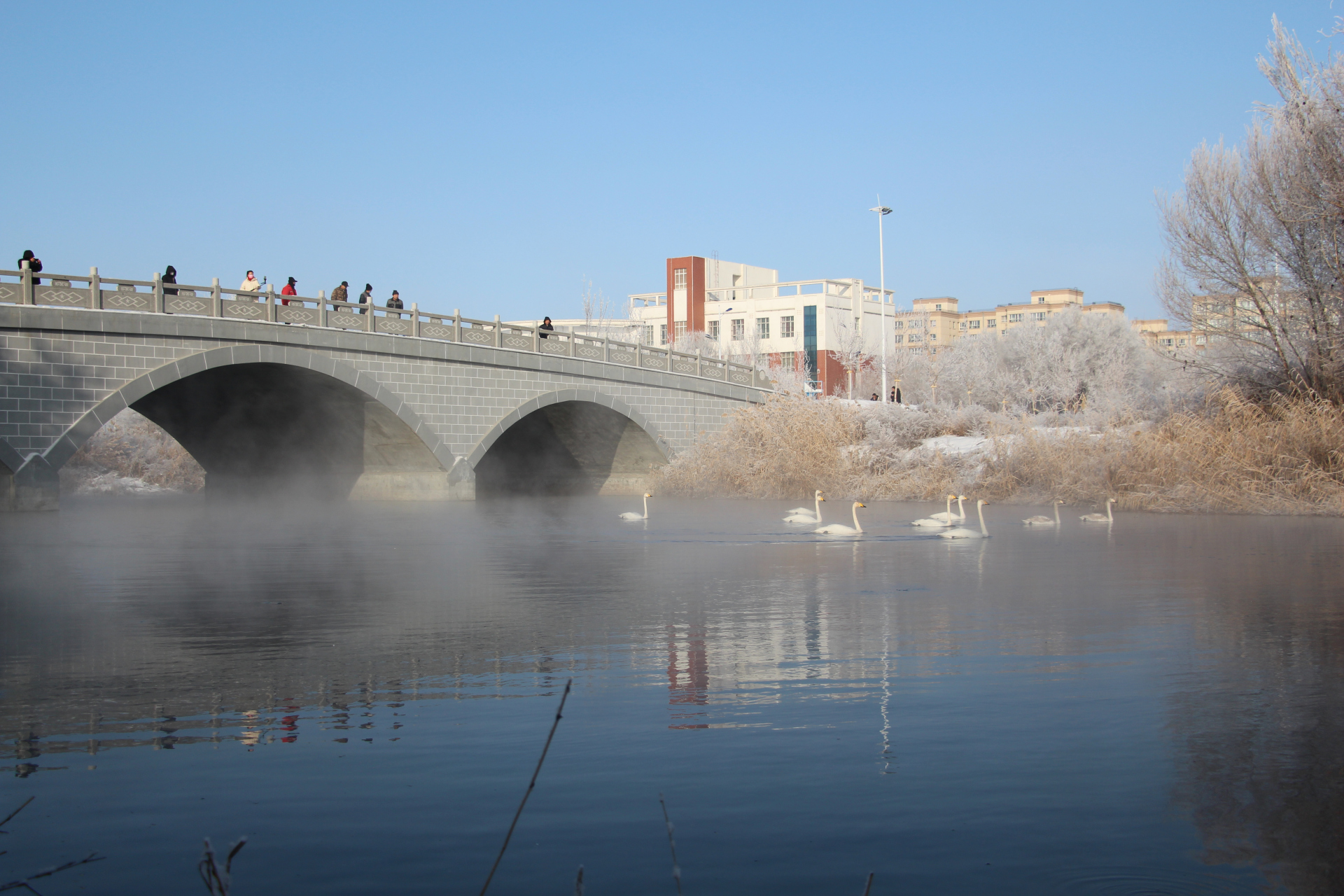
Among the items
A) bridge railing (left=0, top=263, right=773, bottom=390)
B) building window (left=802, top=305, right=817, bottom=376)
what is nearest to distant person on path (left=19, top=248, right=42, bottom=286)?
bridge railing (left=0, top=263, right=773, bottom=390)

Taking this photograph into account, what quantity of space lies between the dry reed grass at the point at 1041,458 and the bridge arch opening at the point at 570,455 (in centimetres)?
309

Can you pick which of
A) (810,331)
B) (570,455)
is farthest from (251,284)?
(810,331)

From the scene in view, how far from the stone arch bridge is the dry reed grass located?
12.5ft

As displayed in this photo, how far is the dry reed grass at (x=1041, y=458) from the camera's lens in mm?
20203

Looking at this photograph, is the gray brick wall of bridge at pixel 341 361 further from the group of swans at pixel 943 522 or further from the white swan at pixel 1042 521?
the white swan at pixel 1042 521

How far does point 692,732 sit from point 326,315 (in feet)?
78.8

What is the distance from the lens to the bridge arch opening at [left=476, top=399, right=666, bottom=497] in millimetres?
36531

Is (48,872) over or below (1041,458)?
below

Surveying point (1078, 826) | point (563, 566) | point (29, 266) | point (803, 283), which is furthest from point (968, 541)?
point (803, 283)

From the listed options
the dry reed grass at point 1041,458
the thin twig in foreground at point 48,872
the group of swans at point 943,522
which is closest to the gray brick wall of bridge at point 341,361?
the dry reed grass at point 1041,458

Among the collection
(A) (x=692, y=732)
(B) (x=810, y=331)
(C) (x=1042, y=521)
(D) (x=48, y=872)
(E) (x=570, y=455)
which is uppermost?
(B) (x=810, y=331)

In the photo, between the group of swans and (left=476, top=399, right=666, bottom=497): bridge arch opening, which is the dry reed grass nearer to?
the group of swans

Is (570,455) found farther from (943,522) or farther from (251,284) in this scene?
(943,522)

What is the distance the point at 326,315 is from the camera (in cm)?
2756
